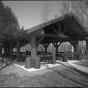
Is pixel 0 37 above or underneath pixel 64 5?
underneath

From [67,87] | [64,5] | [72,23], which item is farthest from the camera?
[64,5]

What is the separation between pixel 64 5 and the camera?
18047 mm

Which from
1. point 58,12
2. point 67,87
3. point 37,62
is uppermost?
point 58,12

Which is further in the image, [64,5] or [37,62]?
[64,5]

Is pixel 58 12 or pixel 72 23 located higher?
pixel 58 12

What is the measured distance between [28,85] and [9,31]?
30.9ft

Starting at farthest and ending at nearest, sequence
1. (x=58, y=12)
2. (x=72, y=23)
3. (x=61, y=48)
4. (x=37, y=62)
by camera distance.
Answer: (x=61, y=48) → (x=58, y=12) → (x=72, y=23) → (x=37, y=62)

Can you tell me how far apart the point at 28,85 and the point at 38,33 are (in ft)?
12.4

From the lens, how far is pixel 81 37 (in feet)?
32.4

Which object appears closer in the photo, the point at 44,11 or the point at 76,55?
the point at 76,55

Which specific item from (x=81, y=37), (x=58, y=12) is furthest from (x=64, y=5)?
(x=81, y=37)

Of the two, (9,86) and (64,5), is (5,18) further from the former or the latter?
(64,5)

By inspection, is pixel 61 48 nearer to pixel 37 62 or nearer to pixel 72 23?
pixel 72 23

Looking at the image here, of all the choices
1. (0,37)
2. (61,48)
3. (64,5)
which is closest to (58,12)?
(64,5)
